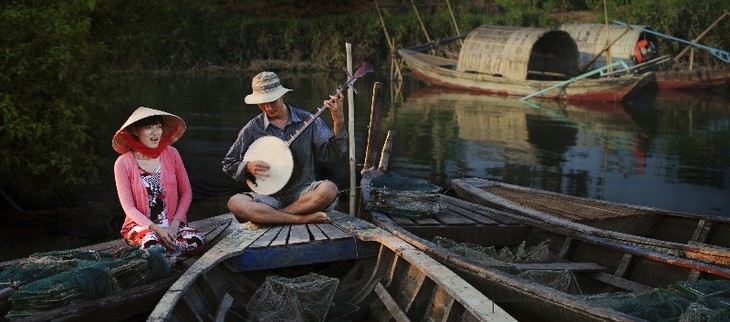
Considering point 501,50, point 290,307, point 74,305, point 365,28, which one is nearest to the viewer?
point 74,305

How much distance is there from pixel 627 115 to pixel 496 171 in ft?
33.6

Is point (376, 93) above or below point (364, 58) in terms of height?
above

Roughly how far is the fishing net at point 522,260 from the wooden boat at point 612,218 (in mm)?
536

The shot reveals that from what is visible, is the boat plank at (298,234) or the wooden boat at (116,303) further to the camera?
the boat plank at (298,234)

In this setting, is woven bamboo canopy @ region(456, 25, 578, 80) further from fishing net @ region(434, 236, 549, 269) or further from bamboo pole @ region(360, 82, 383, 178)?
fishing net @ region(434, 236, 549, 269)

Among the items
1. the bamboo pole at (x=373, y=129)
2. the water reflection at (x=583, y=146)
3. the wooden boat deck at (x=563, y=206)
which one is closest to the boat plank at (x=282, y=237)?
the bamboo pole at (x=373, y=129)

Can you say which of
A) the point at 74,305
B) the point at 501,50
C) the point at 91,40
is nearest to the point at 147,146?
the point at 74,305

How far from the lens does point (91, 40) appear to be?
11062 millimetres

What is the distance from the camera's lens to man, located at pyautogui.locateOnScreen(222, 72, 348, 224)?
20.9 feet

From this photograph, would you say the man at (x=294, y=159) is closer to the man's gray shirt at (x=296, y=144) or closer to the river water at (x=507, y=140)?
the man's gray shirt at (x=296, y=144)

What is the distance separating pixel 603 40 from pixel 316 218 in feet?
77.8

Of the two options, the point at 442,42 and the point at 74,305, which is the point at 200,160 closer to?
the point at 74,305

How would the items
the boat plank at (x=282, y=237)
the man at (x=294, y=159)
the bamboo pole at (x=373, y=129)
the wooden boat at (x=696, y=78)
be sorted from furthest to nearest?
1. the wooden boat at (x=696, y=78)
2. the bamboo pole at (x=373, y=129)
3. the man at (x=294, y=159)
4. the boat plank at (x=282, y=237)

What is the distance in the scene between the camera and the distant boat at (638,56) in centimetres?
2702
